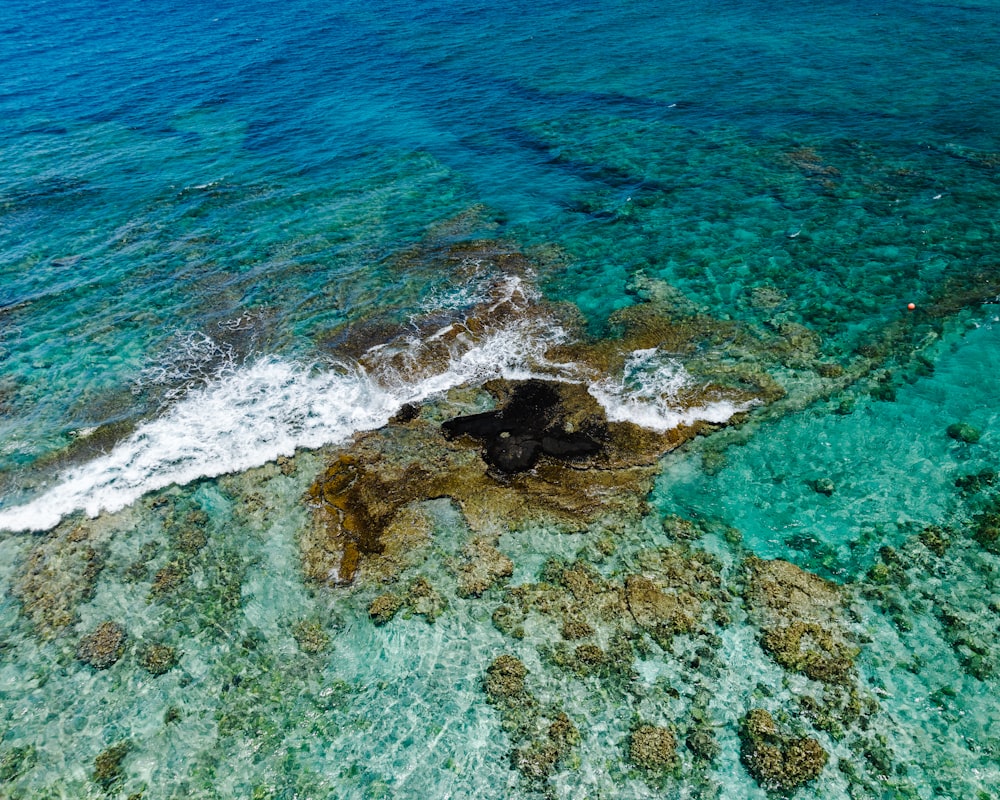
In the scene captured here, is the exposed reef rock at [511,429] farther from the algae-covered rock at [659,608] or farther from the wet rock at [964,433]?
the wet rock at [964,433]

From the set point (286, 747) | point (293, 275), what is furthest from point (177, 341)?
point (286, 747)

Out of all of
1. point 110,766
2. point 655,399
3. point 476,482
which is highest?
point 655,399

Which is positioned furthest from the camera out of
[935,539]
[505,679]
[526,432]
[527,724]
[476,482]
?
[526,432]

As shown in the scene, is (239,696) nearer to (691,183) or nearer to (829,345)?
(829,345)

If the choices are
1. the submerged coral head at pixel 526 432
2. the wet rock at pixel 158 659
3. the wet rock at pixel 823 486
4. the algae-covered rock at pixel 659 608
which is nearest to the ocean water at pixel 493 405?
the wet rock at pixel 823 486

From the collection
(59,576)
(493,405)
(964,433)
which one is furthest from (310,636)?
(964,433)

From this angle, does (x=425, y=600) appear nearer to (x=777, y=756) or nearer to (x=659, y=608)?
(x=659, y=608)

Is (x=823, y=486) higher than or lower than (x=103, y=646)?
higher

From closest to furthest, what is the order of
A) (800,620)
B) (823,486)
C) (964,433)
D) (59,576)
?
(800,620)
(59,576)
(823,486)
(964,433)
